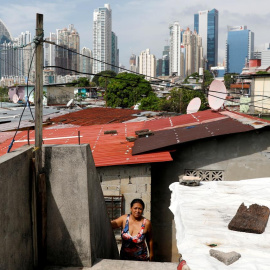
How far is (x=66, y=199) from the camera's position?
3.87m

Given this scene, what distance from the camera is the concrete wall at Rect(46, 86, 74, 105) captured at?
40.1 meters

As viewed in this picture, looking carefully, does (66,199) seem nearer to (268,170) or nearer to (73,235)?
(73,235)

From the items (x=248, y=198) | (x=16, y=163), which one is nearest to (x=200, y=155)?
(x=248, y=198)

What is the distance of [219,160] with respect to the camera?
28.0 feet

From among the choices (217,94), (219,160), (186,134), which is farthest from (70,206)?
(217,94)

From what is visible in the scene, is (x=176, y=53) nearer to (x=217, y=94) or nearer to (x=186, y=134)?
(x=217, y=94)

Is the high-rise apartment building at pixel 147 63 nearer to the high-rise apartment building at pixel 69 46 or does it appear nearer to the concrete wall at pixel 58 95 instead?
the high-rise apartment building at pixel 69 46

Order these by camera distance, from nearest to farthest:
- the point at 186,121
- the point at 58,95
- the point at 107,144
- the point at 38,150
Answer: the point at 38,150, the point at 107,144, the point at 186,121, the point at 58,95

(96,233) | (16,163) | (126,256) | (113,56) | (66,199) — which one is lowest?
(126,256)

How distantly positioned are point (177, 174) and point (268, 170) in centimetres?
208

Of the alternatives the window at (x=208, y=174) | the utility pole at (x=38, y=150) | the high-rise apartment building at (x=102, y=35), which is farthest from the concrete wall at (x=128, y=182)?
the high-rise apartment building at (x=102, y=35)

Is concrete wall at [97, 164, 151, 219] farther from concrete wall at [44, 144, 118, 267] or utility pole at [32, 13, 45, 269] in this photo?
utility pole at [32, 13, 45, 269]

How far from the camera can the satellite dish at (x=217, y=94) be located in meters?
11.2

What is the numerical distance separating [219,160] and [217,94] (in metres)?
3.65
